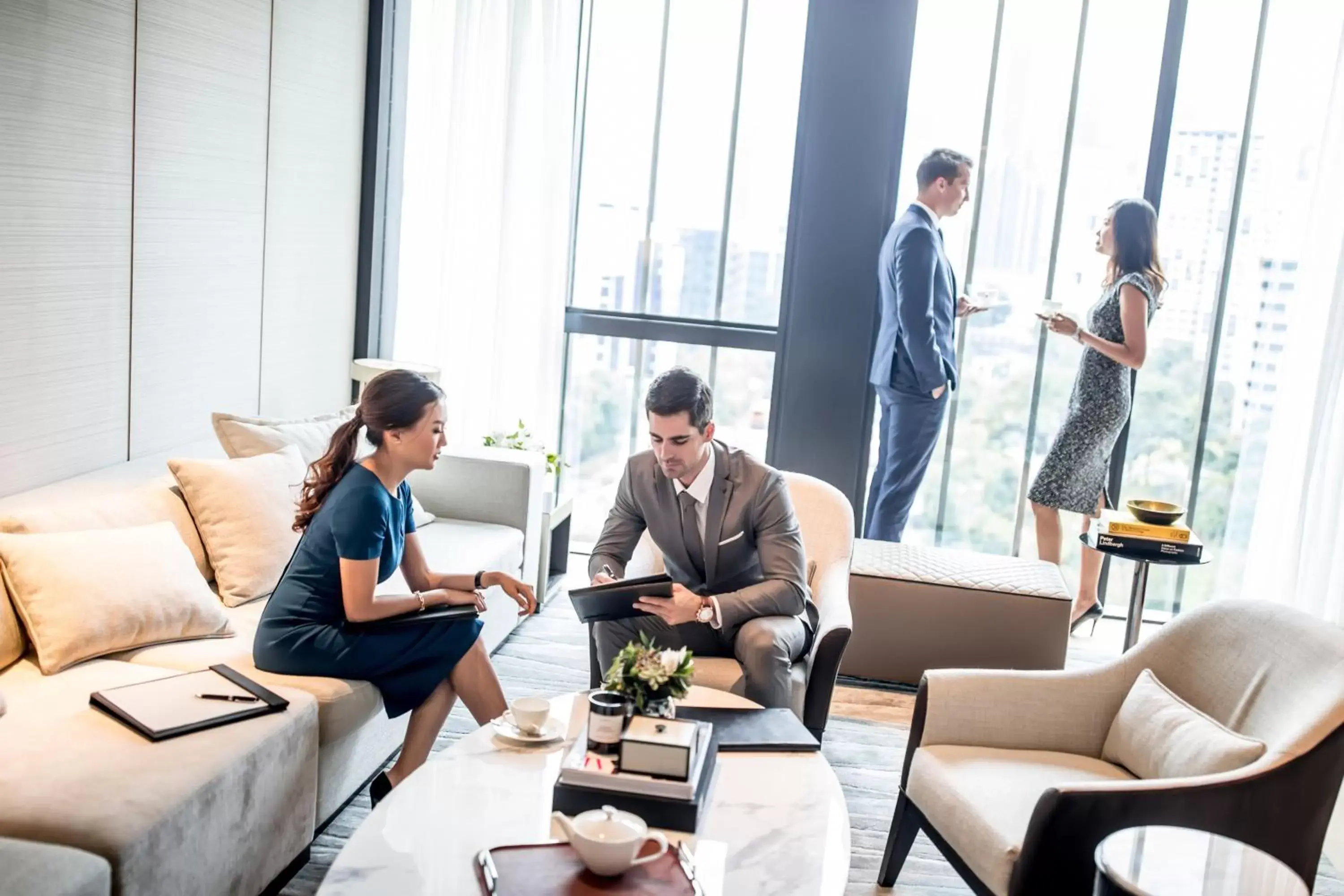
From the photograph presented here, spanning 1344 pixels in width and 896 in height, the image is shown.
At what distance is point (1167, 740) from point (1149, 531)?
110 centimetres

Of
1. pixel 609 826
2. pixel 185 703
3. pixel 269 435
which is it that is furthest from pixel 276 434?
pixel 609 826

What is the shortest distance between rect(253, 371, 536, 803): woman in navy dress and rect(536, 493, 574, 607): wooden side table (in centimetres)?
157

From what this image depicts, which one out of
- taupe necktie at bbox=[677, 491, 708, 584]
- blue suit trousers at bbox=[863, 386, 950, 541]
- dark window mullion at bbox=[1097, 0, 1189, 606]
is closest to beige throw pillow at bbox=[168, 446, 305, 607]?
taupe necktie at bbox=[677, 491, 708, 584]

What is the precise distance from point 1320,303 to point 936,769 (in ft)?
9.32

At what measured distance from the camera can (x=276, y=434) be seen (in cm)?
347

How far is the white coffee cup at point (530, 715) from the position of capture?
2312mm

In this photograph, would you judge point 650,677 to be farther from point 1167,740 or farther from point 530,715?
point 1167,740

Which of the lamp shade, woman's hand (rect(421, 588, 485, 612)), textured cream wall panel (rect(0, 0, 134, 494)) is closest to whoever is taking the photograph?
woman's hand (rect(421, 588, 485, 612))

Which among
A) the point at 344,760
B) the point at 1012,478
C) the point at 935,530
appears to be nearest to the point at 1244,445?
the point at 1012,478

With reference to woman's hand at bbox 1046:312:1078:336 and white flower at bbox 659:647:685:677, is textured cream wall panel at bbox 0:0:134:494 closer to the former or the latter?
white flower at bbox 659:647:685:677

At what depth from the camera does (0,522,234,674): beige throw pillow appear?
252 cm

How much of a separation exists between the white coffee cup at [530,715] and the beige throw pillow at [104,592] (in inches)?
36.4

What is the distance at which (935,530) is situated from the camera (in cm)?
507

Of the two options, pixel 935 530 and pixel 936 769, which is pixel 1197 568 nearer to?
pixel 935 530
